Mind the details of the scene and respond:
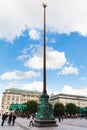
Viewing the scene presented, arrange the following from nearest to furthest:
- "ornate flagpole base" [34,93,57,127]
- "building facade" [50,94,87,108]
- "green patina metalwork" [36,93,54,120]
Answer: "ornate flagpole base" [34,93,57,127]
"green patina metalwork" [36,93,54,120]
"building facade" [50,94,87,108]

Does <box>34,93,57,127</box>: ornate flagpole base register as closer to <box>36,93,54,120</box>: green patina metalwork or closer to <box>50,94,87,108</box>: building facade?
<box>36,93,54,120</box>: green patina metalwork

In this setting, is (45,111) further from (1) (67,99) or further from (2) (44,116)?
(1) (67,99)

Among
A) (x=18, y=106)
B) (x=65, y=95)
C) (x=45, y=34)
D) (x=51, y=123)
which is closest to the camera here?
(x=51, y=123)

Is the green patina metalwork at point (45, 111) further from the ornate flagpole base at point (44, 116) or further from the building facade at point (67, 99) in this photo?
the building facade at point (67, 99)

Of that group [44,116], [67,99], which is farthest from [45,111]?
[67,99]

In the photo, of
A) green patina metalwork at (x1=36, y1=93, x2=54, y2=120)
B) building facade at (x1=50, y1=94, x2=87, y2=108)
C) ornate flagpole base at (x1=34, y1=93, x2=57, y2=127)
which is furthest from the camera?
building facade at (x1=50, y1=94, x2=87, y2=108)

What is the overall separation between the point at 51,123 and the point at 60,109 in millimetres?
95458

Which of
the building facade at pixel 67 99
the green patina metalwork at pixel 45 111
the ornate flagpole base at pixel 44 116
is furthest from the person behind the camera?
the building facade at pixel 67 99

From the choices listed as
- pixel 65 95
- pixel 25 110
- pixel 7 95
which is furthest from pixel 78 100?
pixel 25 110

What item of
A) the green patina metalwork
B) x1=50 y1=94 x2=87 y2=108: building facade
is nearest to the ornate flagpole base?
the green patina metalwork

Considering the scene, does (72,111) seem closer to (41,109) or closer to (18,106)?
(18,106)

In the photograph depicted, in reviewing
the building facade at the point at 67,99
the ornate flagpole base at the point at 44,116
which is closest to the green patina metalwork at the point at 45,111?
the ornate flagpole base at the point at 44,116

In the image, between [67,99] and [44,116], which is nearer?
[44,116]

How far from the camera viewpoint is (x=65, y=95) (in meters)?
191
